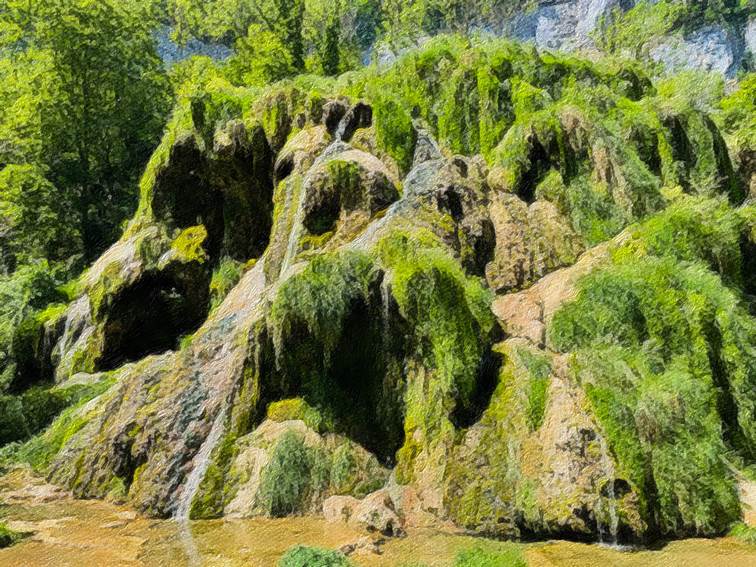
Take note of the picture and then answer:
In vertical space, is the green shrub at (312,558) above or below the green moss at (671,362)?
below

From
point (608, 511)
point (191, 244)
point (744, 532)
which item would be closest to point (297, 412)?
point (608, 511)

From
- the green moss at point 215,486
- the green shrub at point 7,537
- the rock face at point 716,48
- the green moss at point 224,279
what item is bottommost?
the green shrub at point 7,537

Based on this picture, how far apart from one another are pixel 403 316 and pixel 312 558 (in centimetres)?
544

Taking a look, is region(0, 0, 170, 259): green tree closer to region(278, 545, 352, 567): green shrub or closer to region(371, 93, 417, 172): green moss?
region(371, 93, 417, 172): green moss

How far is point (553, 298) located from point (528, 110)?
8345 millimetres

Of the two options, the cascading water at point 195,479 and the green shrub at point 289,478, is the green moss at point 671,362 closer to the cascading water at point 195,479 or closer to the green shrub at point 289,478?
the green shrub at point 289,478

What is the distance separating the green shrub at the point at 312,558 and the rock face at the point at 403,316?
2.30 m

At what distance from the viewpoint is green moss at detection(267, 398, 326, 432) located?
12328 millimetres

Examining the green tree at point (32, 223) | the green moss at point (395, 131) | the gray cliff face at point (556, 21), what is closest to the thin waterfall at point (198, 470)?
the green moss at point (395, 131)

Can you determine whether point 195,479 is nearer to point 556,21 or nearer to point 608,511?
point 608,511

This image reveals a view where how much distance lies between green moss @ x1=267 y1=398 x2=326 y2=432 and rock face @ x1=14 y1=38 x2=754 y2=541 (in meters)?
0.05

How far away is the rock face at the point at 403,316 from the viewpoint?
10.5 m

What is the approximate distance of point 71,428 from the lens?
1543 cm

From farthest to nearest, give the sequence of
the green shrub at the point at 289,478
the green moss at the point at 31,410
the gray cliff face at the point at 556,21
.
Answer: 1. the gray cliff face at the point at 556,21
2. the green moss at the point at 31,410
3. the green shrub at the point at 289,478
